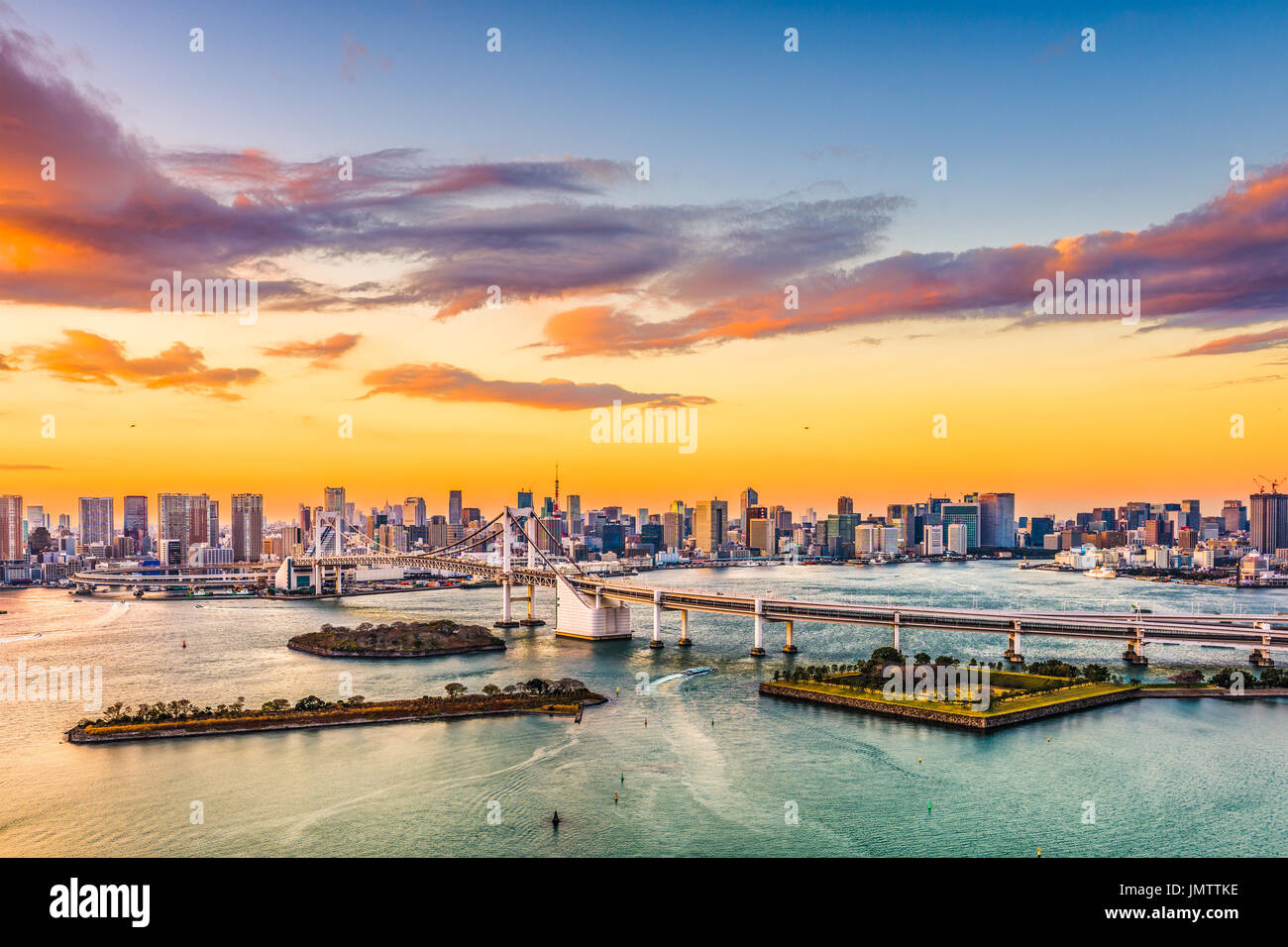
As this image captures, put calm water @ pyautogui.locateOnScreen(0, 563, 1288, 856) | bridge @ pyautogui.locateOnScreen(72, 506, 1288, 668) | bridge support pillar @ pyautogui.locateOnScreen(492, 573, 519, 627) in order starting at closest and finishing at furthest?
calm water @ pyautogui.locateOnScreen(0, 563, 1288, 856), bridge @ pyautogui.locateOnScreen(72, 506, 1288, 668), bridge support pillar @ pyautogui.locateOnScreen(492, 573, 519, 627)

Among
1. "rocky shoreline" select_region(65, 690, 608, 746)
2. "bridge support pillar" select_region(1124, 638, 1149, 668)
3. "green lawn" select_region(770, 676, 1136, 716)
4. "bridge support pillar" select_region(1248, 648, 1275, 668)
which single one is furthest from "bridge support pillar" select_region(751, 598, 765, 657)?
"bridge support pillar" select_region(1248, 648, 1275, 668)

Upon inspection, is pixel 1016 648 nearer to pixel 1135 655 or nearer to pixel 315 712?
pixel 1135 655

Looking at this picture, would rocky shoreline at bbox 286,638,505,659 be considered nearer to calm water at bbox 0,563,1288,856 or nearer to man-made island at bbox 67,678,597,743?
calm water at bbox 0,563,1288,856

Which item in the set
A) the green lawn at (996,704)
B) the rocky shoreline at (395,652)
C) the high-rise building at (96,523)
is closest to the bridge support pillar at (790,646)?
the green lawn at (996,704)

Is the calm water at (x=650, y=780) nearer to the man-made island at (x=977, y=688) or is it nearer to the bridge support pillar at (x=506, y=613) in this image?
the man-made island at (x=977, y=688)

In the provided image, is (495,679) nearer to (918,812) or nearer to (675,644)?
(675,644)

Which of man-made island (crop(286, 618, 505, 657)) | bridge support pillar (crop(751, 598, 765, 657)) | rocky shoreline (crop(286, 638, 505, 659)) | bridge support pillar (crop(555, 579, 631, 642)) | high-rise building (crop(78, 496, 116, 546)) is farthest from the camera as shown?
high-rise building (crop(78, 496, 116, 546))
